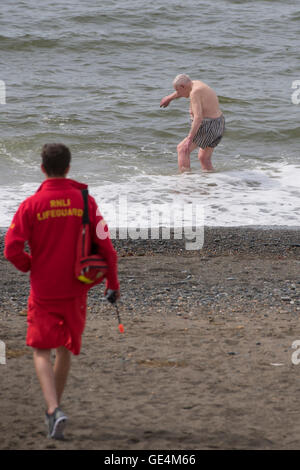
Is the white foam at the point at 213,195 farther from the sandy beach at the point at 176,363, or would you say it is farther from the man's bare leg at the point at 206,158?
the sandy beach at the point at 176,363

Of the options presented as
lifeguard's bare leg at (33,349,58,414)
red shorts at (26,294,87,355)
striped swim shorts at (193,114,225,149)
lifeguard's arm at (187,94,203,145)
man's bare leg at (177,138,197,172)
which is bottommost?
lifeguard's bare leg at (33,349,58,414)

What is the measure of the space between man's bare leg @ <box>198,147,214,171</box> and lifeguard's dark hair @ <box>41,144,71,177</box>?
291 inches

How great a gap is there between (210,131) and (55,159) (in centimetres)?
696

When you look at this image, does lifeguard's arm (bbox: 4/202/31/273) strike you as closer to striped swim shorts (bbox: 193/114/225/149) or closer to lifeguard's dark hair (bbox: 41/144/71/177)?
lifeguard's dark hair (bbox: 41/144/71/177)

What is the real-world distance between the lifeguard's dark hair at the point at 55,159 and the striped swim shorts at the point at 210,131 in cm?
687

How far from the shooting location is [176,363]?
4258 millimetres

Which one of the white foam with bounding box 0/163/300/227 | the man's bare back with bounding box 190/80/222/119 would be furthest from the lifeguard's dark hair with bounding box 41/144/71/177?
the man's bare back with bounding box 190/80/222/119

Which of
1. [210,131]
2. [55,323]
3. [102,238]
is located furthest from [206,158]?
[55,323]

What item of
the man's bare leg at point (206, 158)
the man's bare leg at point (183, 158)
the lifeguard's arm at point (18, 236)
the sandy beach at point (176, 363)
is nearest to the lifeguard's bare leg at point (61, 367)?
the sandy beach at point (176, 363)

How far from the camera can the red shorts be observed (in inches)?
126

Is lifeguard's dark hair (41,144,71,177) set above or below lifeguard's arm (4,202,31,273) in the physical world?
above

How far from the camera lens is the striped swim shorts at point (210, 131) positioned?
9.84 metres

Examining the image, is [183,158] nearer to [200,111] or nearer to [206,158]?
[206,158]

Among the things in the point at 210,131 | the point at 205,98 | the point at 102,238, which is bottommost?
the point at 102,238
